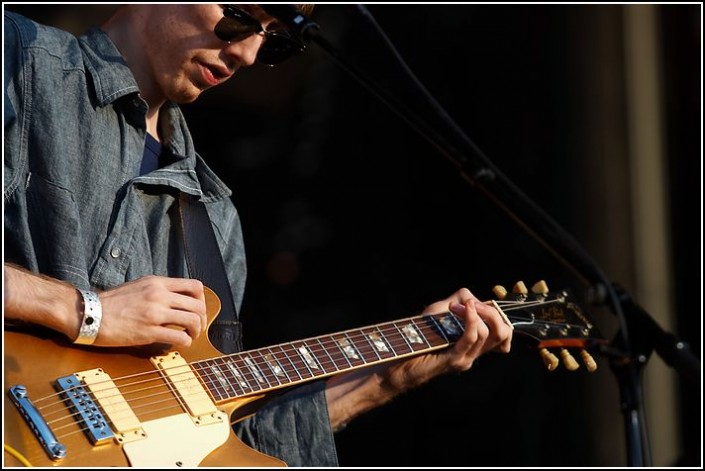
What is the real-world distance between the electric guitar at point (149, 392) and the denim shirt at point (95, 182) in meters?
0.21

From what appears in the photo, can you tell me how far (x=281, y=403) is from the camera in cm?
229

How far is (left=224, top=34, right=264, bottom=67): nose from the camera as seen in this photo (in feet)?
7.22

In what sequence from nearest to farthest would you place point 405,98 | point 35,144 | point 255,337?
point 405,98
point 35,144
point 255,337

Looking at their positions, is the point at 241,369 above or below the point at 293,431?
above

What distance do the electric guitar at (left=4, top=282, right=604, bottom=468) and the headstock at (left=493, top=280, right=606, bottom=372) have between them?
0.20ft

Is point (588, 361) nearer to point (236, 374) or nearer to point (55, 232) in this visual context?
point (236, 374)

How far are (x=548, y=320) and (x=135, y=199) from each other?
1.01 metres

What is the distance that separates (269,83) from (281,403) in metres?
1.44

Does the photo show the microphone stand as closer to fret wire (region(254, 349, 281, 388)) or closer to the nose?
the nose

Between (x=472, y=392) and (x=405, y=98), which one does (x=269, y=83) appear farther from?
(x=405, y=98)

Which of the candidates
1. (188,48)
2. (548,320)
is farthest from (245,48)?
(548,320)

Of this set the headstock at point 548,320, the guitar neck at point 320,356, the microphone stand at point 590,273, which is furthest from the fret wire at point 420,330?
the microphone stand at point 590,273

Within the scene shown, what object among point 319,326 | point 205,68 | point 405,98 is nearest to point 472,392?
point 319,326

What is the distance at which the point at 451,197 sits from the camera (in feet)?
11.5
